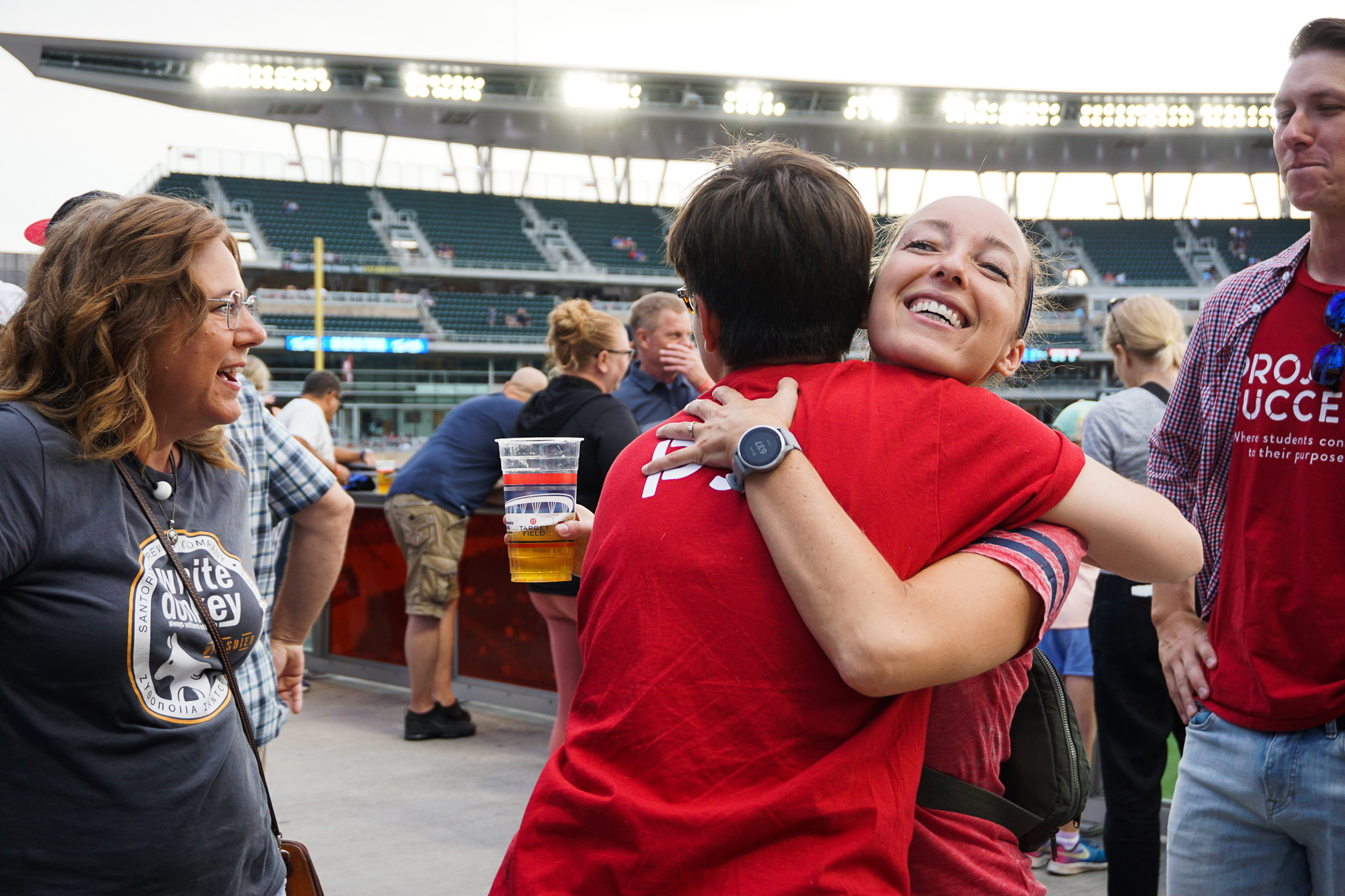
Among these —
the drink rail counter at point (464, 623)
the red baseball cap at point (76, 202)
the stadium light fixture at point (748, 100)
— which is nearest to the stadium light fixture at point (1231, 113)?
the stadium light fixture at point (748, 100)

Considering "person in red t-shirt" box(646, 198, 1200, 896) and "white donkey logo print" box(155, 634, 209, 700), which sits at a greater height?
"person in red t-shirt" box(646, 198, 1200, 896)

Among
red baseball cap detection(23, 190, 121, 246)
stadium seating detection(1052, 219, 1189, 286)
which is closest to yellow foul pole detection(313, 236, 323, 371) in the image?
red baseball cap detection(23, 190, 121, 246)

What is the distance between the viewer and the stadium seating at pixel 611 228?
32.6m

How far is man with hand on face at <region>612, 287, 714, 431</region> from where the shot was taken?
430 centimetres

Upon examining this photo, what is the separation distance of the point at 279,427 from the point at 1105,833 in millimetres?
2427

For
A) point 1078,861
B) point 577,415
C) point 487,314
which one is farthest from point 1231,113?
point 577,415

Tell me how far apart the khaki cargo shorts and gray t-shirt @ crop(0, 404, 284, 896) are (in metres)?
3.55

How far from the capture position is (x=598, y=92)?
2953 cm

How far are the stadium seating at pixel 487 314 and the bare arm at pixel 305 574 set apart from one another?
27.1 m

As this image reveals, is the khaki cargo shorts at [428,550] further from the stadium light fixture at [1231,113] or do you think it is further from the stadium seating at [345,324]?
the stadium light fixture at [1231,113]

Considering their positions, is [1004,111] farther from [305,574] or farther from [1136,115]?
[305,574]

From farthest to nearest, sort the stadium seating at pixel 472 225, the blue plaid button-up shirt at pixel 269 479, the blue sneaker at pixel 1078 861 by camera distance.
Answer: the stadium seating at pixel 472 225, the blue sneaker at pixel 1078 861, the blue plaid button-up shirt at pixel 269 479

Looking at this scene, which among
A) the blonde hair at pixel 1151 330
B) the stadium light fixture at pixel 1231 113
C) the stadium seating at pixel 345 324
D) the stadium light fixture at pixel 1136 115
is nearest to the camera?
the blonde hair at pixel 1151 330

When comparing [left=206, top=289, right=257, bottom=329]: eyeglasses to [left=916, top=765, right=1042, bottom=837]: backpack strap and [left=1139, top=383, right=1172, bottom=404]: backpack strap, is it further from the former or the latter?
[left=1139, top=383, right=1172, bottom=404]: backpack strap
